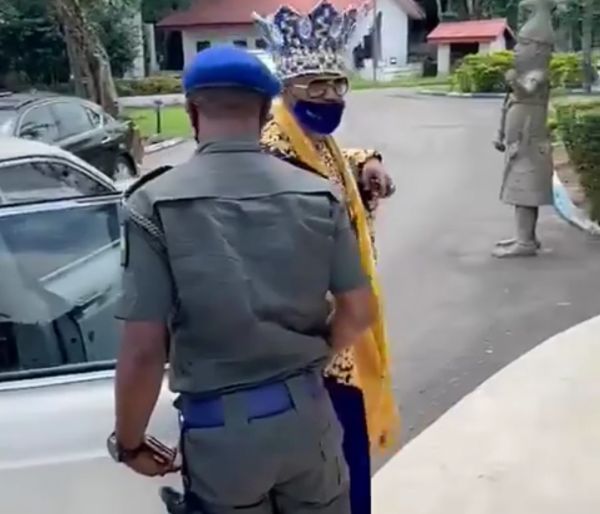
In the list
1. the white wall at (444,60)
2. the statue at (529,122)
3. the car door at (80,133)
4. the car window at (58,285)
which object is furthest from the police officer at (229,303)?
the white wall at (444,60)

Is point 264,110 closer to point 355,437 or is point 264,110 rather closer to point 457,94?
point 355,437

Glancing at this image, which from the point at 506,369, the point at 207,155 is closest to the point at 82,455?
the point at 207,155

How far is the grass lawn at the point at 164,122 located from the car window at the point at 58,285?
18.9 m

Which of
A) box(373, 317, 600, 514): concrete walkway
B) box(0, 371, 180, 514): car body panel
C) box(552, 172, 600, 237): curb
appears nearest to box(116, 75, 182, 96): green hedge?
box(552, 172, 600, 237): curb

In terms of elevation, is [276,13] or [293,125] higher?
[276,13]

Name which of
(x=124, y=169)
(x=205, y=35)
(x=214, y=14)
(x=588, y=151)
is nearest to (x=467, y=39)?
(x=214, y=14)

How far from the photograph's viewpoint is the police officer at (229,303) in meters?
2.72

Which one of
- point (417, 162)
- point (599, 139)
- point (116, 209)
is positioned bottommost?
point (417, 162)

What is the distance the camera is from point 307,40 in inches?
149

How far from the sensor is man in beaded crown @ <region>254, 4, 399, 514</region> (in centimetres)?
371

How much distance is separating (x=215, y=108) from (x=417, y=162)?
17192mm

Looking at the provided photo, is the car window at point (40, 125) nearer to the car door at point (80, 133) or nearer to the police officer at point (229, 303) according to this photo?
the car door at point (80, 133)

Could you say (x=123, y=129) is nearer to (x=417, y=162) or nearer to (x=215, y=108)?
(x=417, y=162)

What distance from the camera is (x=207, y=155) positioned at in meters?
2.80
